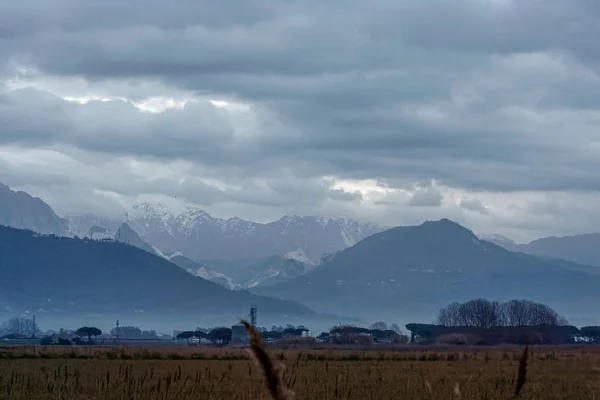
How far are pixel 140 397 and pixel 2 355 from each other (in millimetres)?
59659

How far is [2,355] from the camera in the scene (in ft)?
268

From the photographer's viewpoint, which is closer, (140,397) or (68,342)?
(140,397)

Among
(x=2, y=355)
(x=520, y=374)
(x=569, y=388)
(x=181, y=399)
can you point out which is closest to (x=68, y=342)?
(x=2, y=355)

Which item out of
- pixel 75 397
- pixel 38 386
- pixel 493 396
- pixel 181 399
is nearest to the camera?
pixel 181 399

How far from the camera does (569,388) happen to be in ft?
135

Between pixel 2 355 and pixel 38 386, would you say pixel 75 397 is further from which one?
pixel 2 355

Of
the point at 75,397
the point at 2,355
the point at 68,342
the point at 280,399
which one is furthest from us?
the point at 68,342

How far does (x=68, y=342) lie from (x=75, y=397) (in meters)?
173

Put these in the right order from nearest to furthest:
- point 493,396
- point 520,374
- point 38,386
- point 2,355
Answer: point 520,374, point 493,396, point 38,386, point 2,355

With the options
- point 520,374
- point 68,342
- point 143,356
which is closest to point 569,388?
point 520,374

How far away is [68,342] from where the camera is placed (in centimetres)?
19750

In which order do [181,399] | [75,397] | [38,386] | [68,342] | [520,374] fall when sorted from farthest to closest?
[68,342] → [38,386] → [75,397] → [181,399] → [520,374]

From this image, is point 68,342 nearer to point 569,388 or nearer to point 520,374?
point 569,388

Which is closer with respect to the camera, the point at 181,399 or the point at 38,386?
the point at 181,399
